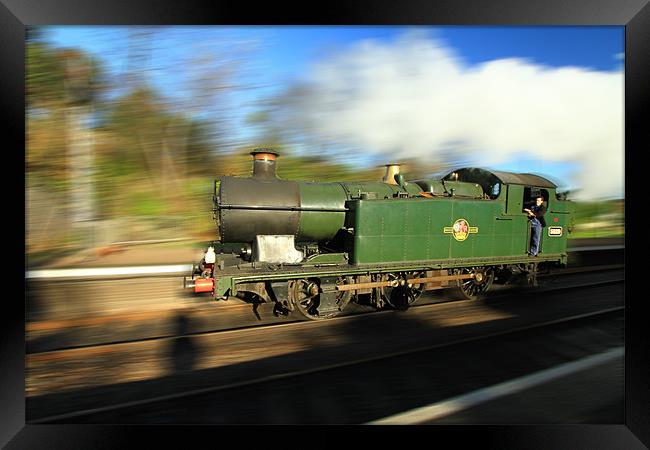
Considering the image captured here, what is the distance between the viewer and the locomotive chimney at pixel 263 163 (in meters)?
6.69

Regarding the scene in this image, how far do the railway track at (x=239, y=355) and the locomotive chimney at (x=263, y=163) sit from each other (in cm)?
283

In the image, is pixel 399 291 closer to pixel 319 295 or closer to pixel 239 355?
pixel 319 295

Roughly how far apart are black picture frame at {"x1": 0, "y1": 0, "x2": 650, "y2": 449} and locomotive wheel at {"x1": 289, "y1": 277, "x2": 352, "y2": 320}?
12.1 ft

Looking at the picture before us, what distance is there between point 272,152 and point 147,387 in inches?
170

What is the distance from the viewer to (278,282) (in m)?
6.36

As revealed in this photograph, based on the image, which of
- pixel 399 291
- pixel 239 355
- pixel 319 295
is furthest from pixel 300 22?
pixel 399 291

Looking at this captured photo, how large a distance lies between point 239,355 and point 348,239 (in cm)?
292

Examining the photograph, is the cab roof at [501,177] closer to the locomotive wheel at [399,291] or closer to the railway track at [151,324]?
the locomotive wheel at [399,291]

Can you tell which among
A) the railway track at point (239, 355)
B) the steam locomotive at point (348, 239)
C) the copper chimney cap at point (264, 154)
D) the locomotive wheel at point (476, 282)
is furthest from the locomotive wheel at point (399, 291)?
the copper chimney cap at point (264, 154)

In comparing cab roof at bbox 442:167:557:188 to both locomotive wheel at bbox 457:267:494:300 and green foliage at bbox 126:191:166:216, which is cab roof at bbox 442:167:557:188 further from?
green foliage at bbox 126:191:166:216

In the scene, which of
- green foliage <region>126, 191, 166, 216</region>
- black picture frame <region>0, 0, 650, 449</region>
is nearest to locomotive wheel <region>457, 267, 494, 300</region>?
black picture frame <region>0, 0, 650, 449</region>

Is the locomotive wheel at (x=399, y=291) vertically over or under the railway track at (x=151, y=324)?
over
